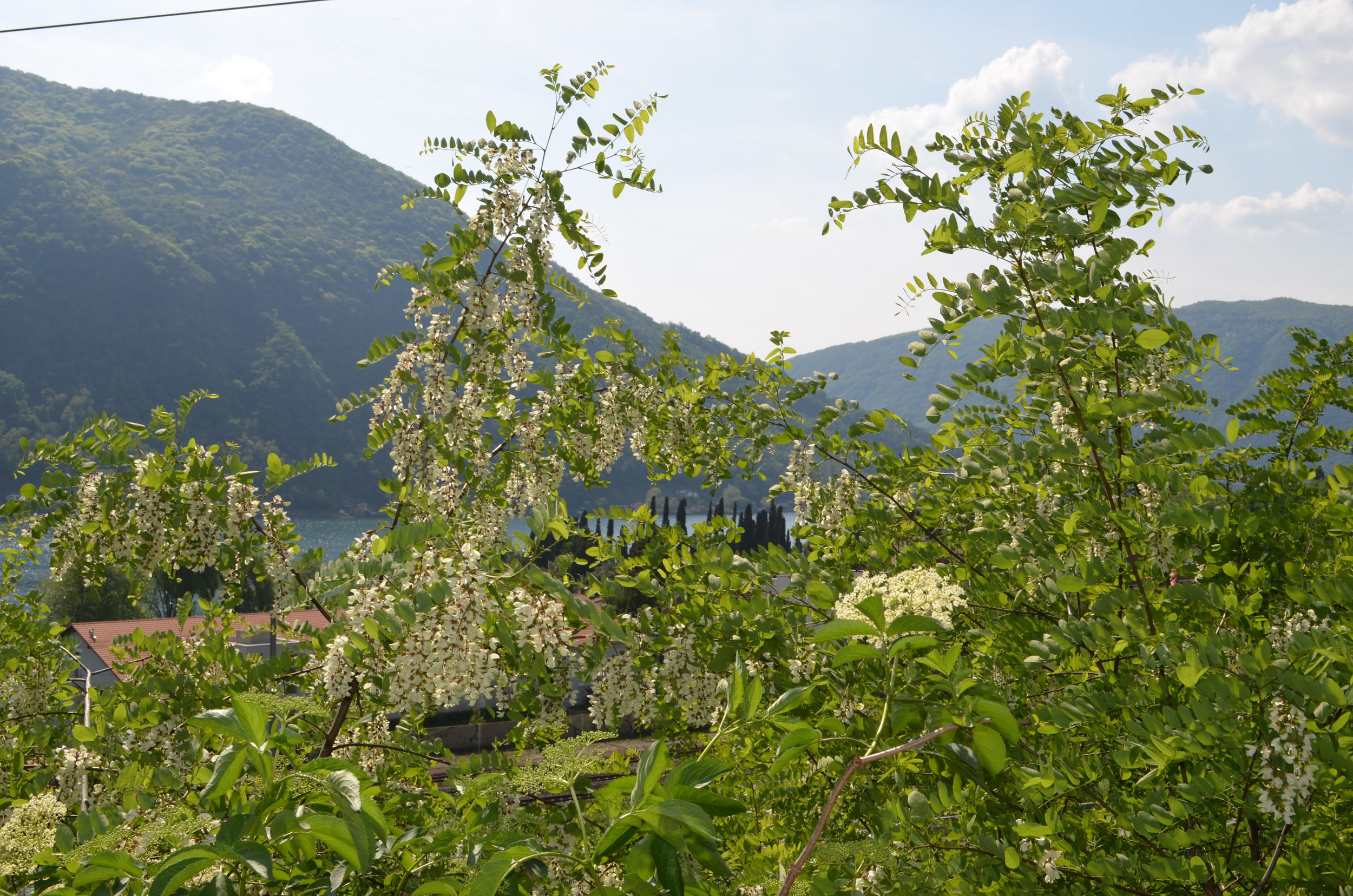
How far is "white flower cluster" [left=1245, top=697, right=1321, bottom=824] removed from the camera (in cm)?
162

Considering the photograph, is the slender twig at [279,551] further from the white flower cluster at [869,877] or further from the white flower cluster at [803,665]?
the white flower cluster at [869,877]

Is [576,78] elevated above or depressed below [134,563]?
above

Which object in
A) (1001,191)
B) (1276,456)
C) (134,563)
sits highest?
(1001,191)

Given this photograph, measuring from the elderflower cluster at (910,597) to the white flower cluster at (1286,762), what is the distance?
68cm

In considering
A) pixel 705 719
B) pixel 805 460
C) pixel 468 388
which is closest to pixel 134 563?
pixel 468 388

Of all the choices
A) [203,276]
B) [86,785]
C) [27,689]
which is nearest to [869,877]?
[86,785]

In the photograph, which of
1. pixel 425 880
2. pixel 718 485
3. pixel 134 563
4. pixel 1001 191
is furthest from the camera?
pixel 718 485

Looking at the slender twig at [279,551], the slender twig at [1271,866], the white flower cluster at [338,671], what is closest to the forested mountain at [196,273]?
the slender twig at [279,551]

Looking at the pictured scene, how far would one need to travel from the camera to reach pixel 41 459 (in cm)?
348

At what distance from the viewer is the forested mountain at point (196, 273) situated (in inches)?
3627

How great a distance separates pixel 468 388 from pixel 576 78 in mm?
1484

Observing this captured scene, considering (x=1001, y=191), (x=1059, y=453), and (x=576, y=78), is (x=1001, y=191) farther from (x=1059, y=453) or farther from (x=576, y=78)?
(x=576, y=78)

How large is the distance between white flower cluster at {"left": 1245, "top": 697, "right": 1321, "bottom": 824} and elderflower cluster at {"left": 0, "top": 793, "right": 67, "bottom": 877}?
8.10 ft

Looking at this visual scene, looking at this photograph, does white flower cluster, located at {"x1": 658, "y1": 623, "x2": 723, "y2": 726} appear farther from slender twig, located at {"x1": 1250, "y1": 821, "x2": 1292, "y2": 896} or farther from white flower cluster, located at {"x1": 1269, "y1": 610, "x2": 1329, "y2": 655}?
white flower cluster, located at {"x1": 1269, "y1": 610, "x2": 1329, "y2": 655}
